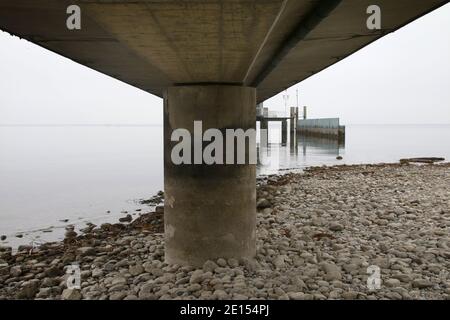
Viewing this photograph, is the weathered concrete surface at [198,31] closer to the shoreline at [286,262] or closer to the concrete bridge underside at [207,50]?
the concrete bridge underside at [207,50]

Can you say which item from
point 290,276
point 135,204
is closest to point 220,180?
point 290,276

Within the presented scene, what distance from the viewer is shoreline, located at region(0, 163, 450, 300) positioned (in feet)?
17.3

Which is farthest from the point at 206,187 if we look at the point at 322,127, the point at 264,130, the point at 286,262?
the point at 264,130

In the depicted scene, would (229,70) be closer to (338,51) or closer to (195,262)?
(338,51)

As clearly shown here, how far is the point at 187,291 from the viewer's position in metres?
5.23

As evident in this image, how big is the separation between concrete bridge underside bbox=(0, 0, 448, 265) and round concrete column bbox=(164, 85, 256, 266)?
0.01 metres

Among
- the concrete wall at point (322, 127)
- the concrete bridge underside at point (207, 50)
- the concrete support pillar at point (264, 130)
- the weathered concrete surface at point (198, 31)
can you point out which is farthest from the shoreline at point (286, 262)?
the concrete support pillar at point (264, 130)

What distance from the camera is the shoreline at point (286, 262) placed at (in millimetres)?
5262

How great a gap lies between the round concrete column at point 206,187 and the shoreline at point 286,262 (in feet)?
0.98

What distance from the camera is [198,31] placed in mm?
3400

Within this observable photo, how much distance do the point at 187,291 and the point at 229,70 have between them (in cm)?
284

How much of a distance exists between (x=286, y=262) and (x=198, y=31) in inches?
160

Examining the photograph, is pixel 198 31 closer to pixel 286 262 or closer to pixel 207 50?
pixel 207 50

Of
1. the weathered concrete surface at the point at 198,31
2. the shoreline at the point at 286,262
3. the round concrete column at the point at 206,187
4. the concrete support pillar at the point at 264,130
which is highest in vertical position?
the concrete support pillar at the point at 264,130
